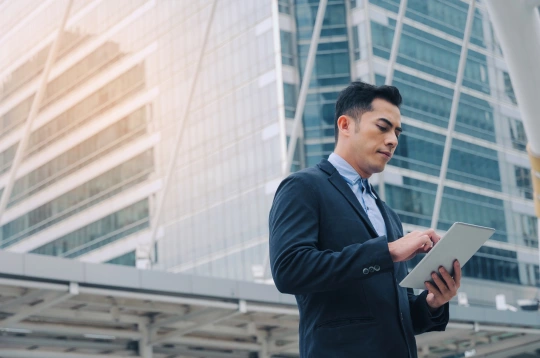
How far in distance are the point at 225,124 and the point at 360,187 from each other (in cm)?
4358

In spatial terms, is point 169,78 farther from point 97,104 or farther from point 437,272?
point 437,272

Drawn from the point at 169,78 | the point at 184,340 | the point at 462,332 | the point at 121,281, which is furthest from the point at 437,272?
the point at 169,78

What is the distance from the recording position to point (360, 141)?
3.25 meters

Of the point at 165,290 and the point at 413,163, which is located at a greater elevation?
the point at 413,163

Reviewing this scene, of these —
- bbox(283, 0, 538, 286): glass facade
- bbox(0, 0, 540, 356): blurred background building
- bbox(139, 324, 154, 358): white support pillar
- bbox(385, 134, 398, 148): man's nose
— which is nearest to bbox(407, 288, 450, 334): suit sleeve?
bbox(385, 134, 398, 148): man's nose

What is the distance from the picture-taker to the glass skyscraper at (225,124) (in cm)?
4222

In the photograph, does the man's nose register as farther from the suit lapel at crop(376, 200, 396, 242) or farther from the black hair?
the suit lapel at crop(376, 200, 396, 242)

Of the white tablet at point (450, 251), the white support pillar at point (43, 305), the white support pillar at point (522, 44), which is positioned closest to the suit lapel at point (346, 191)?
the white tablet at point (450, 251)

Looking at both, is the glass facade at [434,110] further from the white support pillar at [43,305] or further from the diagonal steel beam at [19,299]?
the diagonal steel beam at [19,299]

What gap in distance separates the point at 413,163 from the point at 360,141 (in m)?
38.7

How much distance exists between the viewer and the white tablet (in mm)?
2863

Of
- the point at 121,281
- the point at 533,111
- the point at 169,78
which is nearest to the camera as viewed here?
the point at 533,111

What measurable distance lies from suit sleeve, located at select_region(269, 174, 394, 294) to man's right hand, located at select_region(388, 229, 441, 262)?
20 millimetres

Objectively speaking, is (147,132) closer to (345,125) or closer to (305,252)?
(345,125)
